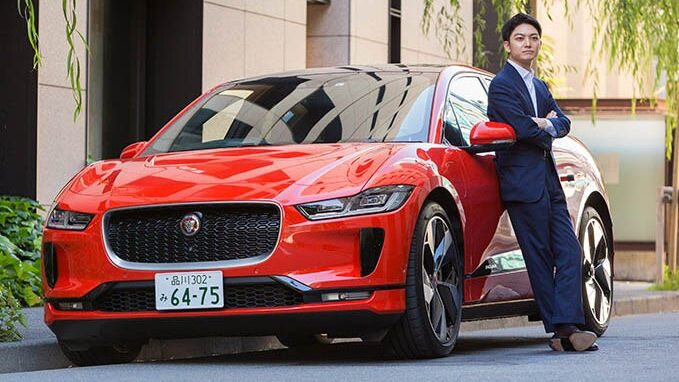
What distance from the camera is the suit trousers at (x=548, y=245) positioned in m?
8.64

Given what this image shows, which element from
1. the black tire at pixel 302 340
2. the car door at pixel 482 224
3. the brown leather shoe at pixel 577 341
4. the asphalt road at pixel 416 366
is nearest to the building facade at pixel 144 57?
the black tire at pixel 302 340

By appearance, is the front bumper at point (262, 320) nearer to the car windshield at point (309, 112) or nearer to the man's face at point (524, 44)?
the car windshield at point (309, 112)

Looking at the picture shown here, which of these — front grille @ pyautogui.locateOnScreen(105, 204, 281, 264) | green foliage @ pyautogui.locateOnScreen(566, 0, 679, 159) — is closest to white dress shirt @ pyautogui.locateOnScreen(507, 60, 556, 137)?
front grille @ pyautogui.locateOnScreen(105, 204, 281, 264)

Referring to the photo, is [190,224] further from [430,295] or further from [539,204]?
[539,204]

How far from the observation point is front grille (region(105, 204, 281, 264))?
24.5ft

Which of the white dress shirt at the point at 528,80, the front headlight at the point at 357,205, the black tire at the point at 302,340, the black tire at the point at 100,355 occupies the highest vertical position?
the white dress shirt at the point at 528,80

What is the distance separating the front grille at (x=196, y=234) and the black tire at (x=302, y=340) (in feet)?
6.26

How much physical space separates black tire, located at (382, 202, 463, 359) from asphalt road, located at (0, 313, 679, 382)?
0.27ft

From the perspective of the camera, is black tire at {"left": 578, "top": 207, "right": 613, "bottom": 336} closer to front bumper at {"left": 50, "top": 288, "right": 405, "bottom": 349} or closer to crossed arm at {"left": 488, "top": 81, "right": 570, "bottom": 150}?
crossed arm at {"left": 488, "top": 81, "right": 570, "bottom": 150}

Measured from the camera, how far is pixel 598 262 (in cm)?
1003

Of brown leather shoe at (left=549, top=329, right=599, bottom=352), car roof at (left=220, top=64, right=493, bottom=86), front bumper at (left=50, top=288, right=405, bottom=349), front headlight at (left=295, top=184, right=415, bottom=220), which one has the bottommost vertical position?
brown leather shoe at (left=549, top=329, right=599, bottom=352)

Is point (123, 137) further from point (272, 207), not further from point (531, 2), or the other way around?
point (272, 207)

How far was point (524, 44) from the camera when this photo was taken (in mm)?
8844

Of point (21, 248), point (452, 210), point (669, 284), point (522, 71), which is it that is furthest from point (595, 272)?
point (669, 284)
